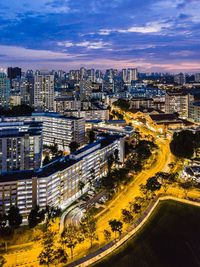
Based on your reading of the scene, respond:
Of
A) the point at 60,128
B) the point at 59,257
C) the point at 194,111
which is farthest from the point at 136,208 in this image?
the point at 194,111

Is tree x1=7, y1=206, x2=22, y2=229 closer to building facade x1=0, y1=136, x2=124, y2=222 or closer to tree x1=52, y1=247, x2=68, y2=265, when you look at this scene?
building facade x1=0, y1=136, x2=124, y2=222

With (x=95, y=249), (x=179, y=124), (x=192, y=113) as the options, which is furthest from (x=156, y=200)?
(x=192, y=113)

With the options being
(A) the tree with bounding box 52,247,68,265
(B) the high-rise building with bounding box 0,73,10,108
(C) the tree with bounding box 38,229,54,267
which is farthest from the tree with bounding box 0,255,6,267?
(B) the high-rise building with bounding box 0,73,10,108

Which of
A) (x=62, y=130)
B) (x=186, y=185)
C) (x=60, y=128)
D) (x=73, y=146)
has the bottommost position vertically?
(x=186, y=185)

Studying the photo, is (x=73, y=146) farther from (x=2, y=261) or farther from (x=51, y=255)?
(x=2, y=261)

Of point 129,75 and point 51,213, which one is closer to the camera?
point 51,213

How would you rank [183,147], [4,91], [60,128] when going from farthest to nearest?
[4,91]
[60,128]
[183,147]
